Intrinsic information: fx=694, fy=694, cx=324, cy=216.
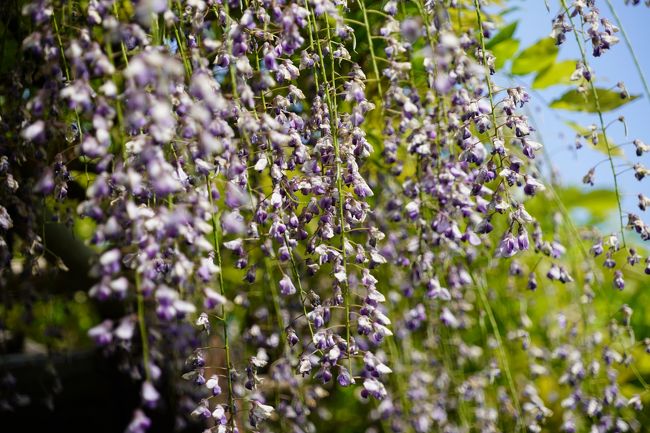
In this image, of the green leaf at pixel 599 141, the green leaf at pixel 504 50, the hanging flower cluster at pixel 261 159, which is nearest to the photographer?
the hanging flower cluster at pixel 261 159

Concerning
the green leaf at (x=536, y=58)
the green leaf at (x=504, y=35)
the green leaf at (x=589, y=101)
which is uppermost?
the green leaf at (x=504, y=35)

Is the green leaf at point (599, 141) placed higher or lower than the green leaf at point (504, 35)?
lower

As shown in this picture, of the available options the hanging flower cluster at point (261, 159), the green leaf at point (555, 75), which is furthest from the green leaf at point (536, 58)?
the hanging flower cluster at point (261, 159)

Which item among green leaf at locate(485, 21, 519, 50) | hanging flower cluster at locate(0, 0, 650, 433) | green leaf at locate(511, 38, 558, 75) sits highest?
A: green leaf at locate(485, 21, 519, 50)

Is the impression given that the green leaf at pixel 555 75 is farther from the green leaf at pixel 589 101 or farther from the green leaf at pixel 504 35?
the green leaf at pixel 504 35

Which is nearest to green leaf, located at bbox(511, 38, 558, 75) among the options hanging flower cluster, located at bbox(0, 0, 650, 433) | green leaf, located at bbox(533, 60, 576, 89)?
green leaf, located at bbox(533, 60, 576, 89)

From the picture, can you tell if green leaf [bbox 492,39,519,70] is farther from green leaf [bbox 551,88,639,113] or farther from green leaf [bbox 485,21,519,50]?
green leaf [bbox 551,88,639,113]

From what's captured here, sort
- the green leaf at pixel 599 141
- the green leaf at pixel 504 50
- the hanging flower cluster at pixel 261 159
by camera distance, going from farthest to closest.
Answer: the green leaf at pixel 504 50 < the green leaf at pixel 599 141 < the hanging flower cluster at pixel 261 159
